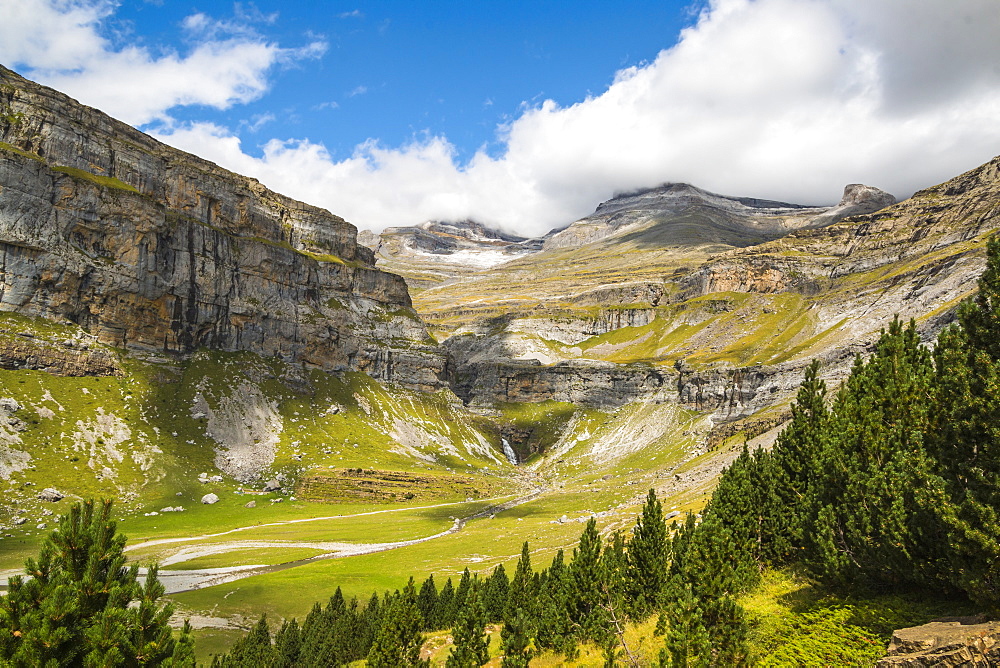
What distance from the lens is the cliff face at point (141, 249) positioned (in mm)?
123688

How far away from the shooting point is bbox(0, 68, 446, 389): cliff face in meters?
124

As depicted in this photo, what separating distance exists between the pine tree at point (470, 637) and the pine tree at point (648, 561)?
27.4 feet

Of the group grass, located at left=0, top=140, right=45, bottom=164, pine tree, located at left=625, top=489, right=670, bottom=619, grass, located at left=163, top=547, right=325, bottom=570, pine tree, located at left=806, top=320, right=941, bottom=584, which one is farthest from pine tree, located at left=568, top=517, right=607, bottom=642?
grass, located at left=0, top=140, right=45, bottom=164

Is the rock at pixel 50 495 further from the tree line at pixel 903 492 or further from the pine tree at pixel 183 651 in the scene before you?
the tree line at pixel 903 492

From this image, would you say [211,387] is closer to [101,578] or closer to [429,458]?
[429,458]

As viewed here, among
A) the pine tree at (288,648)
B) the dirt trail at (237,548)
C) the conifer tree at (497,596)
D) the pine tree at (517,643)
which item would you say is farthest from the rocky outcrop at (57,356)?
the pine tree at (517,643)

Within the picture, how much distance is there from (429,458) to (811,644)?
512ft

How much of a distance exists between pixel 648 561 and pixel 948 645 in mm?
19097

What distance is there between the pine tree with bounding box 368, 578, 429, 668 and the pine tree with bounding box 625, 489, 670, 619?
11.6m

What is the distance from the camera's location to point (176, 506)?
10431cm

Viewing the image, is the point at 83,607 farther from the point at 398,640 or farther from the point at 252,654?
the point at 252,654

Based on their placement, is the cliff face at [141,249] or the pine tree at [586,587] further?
the cliff face at [141,249]

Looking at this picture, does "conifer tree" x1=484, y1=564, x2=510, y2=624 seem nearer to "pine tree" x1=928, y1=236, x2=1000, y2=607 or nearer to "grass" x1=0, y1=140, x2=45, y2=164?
"pine tree" x1=928, y1=236, x2=1000, y2=607

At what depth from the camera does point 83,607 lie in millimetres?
10375
